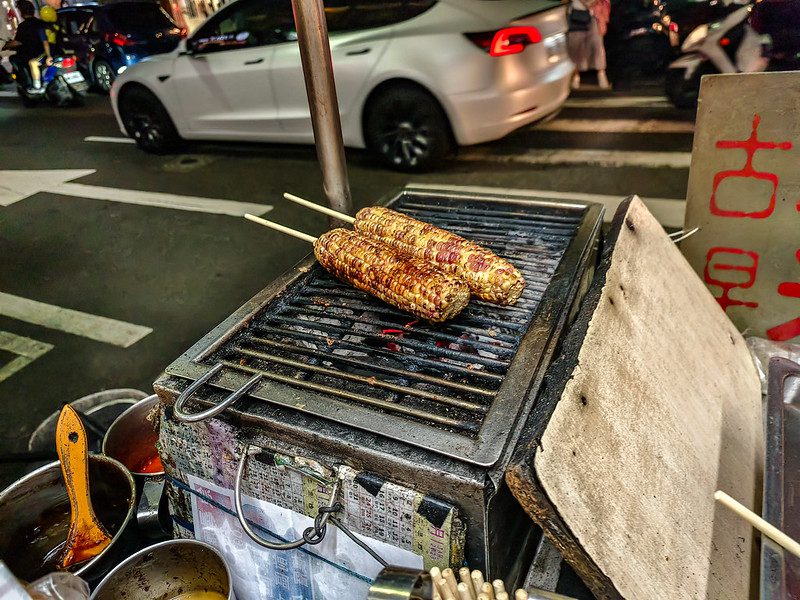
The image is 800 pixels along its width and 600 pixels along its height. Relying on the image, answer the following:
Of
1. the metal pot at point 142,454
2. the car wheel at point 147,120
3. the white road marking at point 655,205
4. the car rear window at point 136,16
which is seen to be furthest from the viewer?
the car rear window at point 136,16

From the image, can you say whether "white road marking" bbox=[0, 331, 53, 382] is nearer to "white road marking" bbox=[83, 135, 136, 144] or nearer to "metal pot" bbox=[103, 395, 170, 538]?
"metal pot" bbox=[103, 395, 170, 538]

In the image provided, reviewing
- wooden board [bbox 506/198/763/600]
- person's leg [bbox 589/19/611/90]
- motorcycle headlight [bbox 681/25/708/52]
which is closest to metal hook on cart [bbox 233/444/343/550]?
wooden board [bbox 506/198/763/600]

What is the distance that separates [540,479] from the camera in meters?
1.33

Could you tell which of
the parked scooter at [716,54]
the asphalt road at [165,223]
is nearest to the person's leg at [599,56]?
the asphalt road at [165,223]

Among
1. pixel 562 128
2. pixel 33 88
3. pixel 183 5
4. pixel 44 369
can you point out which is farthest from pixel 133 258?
pixel 183 5

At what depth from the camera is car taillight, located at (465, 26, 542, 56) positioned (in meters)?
6.20

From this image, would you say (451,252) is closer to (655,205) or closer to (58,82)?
(655,205)

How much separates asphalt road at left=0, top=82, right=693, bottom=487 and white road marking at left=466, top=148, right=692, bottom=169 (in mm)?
23

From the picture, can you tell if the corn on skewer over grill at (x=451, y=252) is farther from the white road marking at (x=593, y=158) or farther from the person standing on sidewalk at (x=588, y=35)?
the person standing on sidewalk at (x=588, y=35)

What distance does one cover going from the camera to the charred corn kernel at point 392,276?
211 centimetres

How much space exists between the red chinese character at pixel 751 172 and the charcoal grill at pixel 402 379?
93 cm

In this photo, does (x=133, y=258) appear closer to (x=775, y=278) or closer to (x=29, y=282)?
(x=29, y=282)

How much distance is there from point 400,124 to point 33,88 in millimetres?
11519

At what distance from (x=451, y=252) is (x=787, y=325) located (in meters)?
2.17
